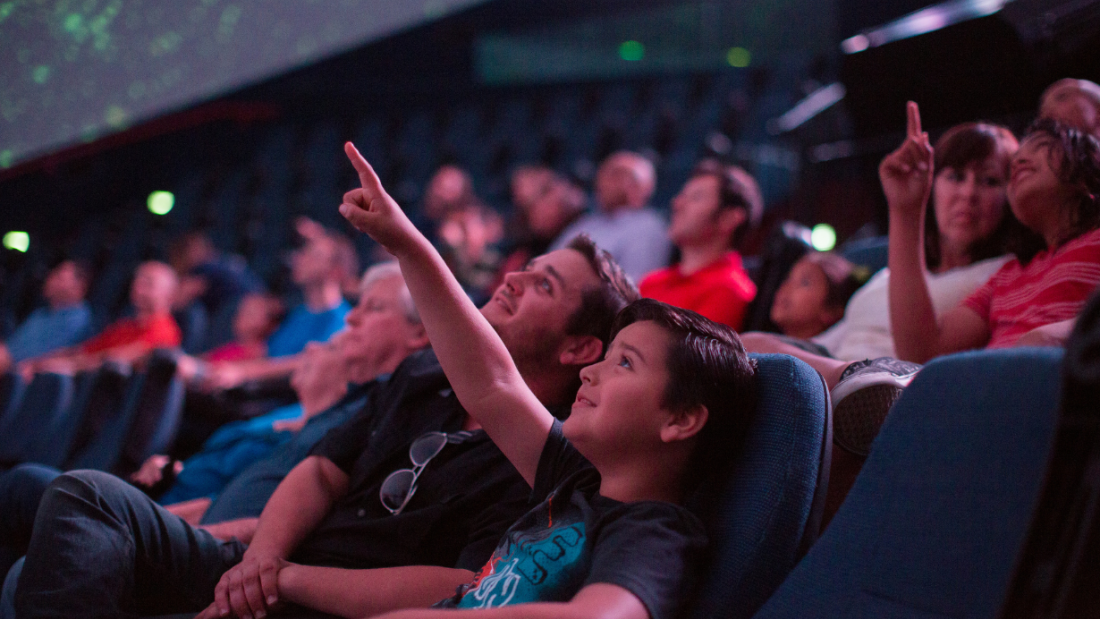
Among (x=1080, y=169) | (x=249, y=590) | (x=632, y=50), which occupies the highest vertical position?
(x=632, y=50)

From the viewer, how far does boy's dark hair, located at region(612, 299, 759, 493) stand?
0.89 m

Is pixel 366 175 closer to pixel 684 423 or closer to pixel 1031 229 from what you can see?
pixel 684 423

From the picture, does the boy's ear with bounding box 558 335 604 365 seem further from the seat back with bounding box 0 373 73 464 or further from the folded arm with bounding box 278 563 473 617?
the seat back with bounding box 0 373 73 464

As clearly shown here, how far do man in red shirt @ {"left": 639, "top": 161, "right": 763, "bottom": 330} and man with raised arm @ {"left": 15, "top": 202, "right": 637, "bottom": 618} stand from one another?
94cm

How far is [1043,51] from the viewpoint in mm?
2113

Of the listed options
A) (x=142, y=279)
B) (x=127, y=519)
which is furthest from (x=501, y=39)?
(x=127, y=519)

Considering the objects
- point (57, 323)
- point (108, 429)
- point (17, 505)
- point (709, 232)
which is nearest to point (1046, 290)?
point (709, 232)

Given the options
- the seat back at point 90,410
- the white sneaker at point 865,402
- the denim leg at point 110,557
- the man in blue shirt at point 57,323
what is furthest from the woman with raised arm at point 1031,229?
the man in blue shirt at point 57,323

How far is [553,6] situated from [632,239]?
12.7ft

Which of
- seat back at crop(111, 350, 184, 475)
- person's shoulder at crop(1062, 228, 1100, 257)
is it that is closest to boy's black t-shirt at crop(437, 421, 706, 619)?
person's shoulder at crop(1062, 228, 1100, 257)

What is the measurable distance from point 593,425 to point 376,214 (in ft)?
1.09

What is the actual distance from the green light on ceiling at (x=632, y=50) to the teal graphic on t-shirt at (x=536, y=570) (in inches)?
222

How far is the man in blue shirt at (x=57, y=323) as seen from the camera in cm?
366

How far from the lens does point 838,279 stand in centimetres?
175
